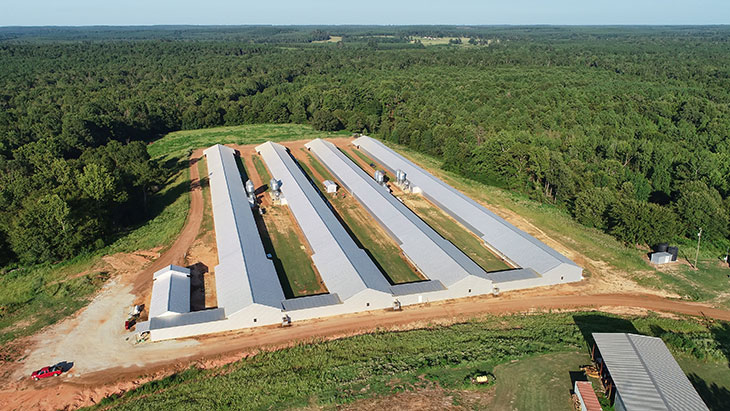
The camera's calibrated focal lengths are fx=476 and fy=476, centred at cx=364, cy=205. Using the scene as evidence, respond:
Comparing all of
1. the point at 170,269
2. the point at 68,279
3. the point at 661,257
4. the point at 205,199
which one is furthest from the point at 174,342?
the point at 661,257

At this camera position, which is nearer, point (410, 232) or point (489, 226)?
point (410, 232)

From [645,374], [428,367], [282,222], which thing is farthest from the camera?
[282,222]

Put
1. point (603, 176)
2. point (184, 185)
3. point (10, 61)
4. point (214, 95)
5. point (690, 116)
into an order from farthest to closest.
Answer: point (10, 61)
point (214, 95)
point (690, 116)
point (184, 185)
point (603, 176)

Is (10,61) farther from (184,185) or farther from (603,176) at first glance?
(603,176)

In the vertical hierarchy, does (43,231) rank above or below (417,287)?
above

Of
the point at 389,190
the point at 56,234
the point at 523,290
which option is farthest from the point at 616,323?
the point at 56,234

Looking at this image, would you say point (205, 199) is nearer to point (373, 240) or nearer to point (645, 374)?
point (373, 240)

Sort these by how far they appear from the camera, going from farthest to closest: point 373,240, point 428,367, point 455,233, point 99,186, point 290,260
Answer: point 99,186 → point 455,233 → point 373,240 → point 290,260 → point 428,367
